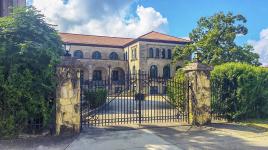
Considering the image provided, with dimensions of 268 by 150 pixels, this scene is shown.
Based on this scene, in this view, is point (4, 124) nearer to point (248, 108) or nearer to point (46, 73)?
point (46, 73)

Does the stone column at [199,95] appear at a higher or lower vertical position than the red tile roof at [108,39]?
lower

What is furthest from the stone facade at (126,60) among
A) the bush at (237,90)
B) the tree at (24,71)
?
the tree at (24,71)

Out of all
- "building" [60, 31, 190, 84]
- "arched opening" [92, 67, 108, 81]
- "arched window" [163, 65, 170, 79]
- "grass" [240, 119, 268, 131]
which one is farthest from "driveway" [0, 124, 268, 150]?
"arched opening" [92, 67, 108, 81]

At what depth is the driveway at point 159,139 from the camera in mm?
6836

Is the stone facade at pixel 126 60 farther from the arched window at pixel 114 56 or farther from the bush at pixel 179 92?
the bush at pixel 179 92

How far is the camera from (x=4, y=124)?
7203mm

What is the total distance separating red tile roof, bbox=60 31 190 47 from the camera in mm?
40000

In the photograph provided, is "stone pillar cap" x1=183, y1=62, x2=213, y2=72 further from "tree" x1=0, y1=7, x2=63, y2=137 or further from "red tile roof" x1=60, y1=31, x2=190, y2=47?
"red tile roof" x1=60, y1=31, x2=190, y2=47

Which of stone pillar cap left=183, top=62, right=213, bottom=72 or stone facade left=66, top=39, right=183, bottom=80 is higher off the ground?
stone facade left=66, top=39, right=183, bottom=80

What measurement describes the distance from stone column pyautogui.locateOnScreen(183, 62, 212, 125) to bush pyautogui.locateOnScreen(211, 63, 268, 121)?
1.00 metres

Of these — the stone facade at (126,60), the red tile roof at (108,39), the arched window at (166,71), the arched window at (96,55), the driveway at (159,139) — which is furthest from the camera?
the arched window at (96,55)

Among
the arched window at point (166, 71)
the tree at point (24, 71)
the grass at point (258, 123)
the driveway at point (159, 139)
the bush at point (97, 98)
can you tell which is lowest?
the driveway at point (159, 139)

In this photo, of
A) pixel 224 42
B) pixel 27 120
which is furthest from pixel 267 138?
pixel 224 42

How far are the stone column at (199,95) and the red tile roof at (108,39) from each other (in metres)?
29.0
